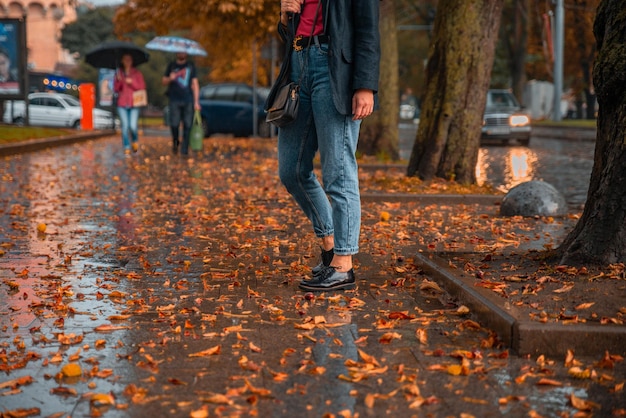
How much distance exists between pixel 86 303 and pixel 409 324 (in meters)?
1.71

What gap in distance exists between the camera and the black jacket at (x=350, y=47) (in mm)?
5531

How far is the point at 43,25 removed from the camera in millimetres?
99938

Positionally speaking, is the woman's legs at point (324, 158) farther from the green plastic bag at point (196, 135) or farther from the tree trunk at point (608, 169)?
the green plastic bag at point (196, 135)

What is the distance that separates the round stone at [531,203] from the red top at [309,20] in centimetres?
466

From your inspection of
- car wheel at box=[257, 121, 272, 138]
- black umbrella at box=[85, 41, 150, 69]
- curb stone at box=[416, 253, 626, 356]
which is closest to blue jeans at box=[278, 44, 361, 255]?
curb stone at box=[416, 253, 626, 356]

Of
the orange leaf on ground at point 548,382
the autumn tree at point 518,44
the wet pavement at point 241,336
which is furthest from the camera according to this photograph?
the autumn tree at point 518,44

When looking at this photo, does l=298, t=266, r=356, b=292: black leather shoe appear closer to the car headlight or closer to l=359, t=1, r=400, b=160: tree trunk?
l=359, t=1, r=400, b=160: tree trunk

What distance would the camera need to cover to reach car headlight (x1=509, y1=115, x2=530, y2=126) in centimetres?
2942

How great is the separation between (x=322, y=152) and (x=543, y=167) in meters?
13.9

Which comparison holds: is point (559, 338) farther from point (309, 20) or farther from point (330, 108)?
point (309, 20)

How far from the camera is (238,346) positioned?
14.8ft

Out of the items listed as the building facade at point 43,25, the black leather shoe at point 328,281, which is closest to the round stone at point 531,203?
the black leather shoe at point 328,281

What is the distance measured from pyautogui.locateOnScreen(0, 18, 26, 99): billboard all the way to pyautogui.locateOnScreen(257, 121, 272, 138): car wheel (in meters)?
8.63

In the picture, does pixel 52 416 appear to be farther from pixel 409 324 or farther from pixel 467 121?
pixel 467 121
